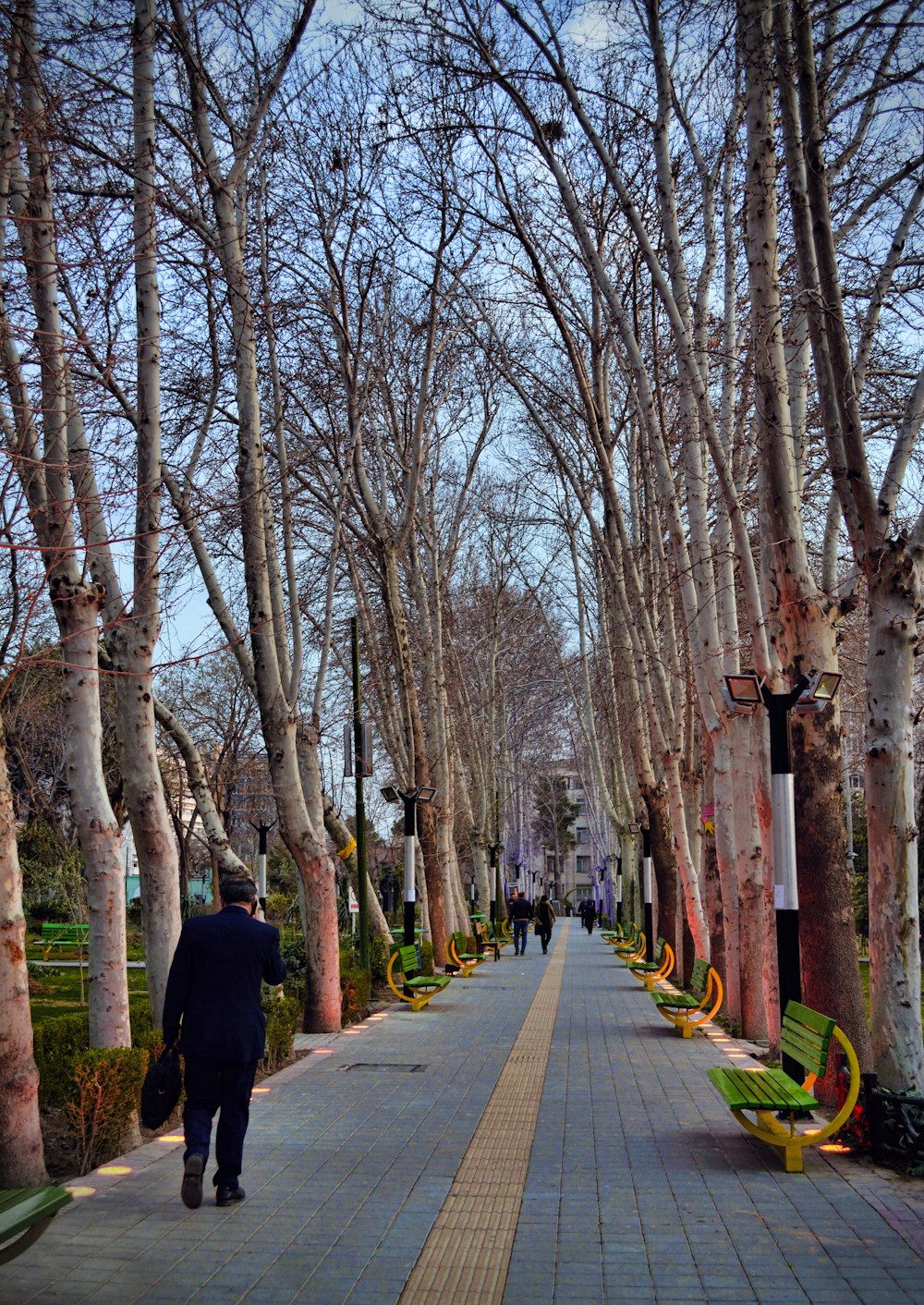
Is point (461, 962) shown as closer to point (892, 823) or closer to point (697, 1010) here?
point (697, 1010)

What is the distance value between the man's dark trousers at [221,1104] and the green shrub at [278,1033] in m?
4.20

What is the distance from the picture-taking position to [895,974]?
751 centimetres

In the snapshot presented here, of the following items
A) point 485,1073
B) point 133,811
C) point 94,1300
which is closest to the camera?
point 94,1300

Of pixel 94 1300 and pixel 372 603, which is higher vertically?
pixel 372 603

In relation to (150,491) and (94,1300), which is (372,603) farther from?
(94,1300)

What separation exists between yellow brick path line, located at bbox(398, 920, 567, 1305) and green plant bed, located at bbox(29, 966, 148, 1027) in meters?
6.99

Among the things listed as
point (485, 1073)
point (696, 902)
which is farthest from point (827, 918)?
point (696, 902)

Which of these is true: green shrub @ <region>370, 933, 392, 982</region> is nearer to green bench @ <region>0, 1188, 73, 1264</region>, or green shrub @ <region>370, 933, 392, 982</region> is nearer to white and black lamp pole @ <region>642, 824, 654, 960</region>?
white and black lamp pole @ <region>642, 824, 654, 960</region>

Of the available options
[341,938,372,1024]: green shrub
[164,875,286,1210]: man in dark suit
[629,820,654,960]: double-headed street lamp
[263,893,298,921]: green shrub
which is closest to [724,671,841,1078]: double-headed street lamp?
[164,875,286,1210]: man in dark suit

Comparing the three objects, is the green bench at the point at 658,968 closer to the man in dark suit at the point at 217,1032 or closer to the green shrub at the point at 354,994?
the green shrub at the point at 354,994

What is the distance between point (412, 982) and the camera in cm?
1634

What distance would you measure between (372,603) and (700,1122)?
22.5 metres

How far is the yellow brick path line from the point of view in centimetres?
504

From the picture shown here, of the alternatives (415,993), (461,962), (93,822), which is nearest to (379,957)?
(461,962)
